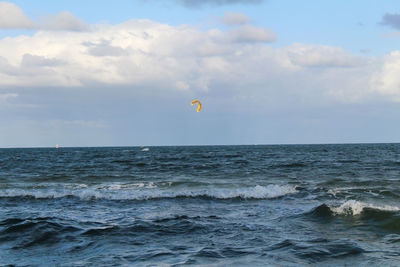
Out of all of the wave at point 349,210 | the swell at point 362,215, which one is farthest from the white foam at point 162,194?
the swell at point 362,215

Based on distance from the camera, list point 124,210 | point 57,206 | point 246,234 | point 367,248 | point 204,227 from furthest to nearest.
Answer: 1. point 57,206
2. point 124,210
3. point 204,227
4. point 246,234
5. point 367,248

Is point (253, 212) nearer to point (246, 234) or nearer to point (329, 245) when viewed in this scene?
point (246, 234)

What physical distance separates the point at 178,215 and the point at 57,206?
5339 millimetres

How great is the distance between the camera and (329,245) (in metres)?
8.05

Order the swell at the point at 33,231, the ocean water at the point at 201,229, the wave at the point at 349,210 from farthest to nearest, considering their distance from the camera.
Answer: the wave at the point at 349,210 < the swell at the point at 33,231 < the ocean water at the point at 201,229

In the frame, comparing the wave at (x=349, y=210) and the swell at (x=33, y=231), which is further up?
the wave at (x=349, y=210)

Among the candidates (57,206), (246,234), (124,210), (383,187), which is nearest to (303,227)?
(246,234)

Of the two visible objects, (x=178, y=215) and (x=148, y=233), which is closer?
(x=148, y=233)

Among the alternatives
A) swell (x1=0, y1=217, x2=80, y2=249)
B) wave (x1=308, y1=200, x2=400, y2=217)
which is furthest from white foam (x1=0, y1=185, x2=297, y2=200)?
swell (x1=0, y1=217, x2=80, y2=249)

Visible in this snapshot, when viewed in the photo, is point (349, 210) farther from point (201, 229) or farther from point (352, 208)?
point (201, 229)

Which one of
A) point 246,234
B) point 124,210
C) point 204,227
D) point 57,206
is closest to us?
point 246,234

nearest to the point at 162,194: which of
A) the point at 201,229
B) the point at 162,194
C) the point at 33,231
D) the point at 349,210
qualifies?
the point at 162,194

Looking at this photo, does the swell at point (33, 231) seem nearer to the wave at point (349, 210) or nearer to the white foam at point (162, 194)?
the white foam at point (162, 194)

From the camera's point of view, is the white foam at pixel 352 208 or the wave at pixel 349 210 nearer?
the wave at pixel 349 210
